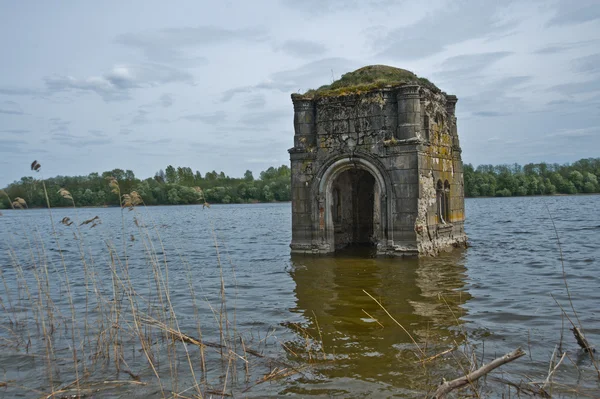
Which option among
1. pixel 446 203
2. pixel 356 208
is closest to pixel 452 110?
pixel 446 203

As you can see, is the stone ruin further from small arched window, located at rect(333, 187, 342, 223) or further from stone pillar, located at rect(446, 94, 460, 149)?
small arched window, located at rect(333, 187, 342, 223)

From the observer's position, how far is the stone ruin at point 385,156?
13.7 meters

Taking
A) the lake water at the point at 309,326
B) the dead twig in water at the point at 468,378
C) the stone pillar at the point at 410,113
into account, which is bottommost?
the lake water at the point at 309,326

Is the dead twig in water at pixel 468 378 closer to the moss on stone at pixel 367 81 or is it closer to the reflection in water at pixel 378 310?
the reflection in water at pixel 378 310

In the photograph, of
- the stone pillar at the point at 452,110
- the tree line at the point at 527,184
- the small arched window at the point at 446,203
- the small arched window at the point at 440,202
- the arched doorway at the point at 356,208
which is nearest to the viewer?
the small arched window at the point at 440,202

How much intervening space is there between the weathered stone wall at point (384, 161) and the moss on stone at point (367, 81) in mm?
205

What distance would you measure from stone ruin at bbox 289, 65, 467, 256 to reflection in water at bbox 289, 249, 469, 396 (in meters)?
0.86

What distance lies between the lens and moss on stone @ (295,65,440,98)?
14.4 metres

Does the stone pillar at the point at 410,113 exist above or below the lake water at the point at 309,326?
above

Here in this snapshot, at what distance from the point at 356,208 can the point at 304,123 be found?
179 inches

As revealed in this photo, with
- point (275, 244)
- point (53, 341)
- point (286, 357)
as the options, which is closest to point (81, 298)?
point (53, 341)

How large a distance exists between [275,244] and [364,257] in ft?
23.5

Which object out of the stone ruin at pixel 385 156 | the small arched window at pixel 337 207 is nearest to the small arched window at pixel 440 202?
the stone ruin at pixel 385 156

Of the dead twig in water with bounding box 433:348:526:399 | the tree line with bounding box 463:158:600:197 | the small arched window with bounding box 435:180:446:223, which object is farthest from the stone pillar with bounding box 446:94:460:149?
the tree line with bounding box 463:158:600:197
